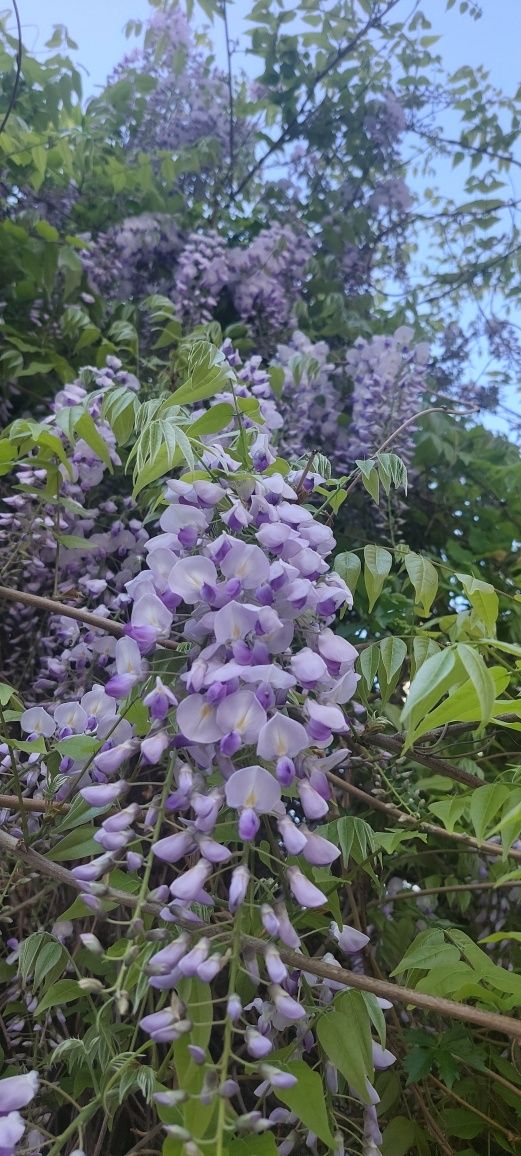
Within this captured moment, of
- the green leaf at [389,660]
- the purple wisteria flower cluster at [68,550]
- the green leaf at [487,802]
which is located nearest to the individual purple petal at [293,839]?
the green leaf at [487,802]

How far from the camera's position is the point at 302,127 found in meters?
2.58

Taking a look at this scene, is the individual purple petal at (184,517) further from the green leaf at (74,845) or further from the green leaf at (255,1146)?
the green leaf at (255,1146)

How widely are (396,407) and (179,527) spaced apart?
3.95 feet

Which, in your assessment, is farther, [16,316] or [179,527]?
[16,316]

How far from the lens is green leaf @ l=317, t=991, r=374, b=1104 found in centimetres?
77

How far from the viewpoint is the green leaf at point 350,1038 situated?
0.77 metres

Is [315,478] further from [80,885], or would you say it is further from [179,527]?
[80,885]

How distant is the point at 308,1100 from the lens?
73cm

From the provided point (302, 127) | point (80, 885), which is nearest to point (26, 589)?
point (80, 885)

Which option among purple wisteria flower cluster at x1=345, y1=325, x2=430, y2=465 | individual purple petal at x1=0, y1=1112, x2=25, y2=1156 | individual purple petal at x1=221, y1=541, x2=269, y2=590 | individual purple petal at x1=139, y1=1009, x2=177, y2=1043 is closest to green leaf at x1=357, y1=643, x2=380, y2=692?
individual purple petal at x1=221, y1=541, x2=269, y2=590

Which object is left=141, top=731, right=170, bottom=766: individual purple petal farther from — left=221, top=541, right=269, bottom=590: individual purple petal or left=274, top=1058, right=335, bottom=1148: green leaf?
left=274, top=1058, right=335, bottom=1148: green leaf

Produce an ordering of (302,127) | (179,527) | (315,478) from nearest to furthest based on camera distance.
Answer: (179,527)
(315,478)
(302,127)

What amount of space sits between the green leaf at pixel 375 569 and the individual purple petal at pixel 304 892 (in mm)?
423

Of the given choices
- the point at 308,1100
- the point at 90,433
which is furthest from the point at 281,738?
the point at 90,433
